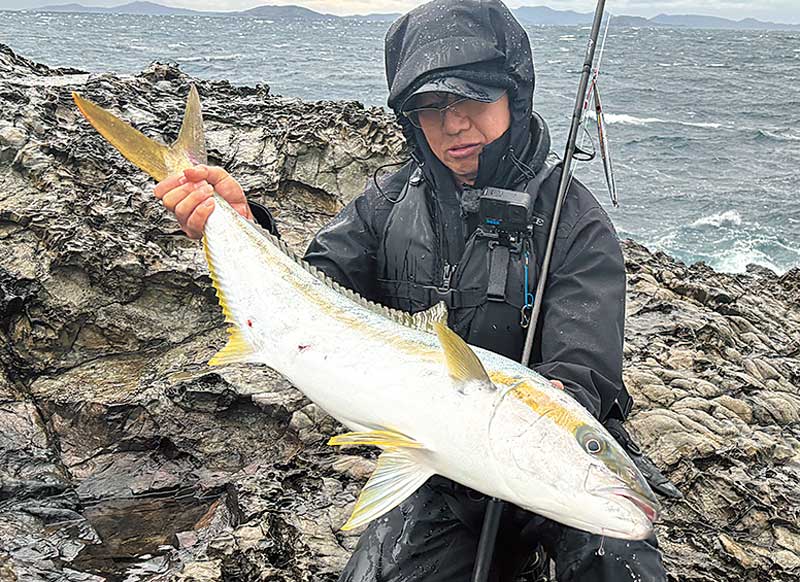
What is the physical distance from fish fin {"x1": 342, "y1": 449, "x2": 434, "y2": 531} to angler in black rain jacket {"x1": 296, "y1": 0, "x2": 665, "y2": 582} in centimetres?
77

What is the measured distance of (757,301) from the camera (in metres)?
9.57

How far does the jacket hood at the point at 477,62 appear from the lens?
3447 mm

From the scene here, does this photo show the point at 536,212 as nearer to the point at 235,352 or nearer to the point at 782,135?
the point at 235,352

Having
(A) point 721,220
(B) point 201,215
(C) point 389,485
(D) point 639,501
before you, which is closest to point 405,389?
(C) point 389,485

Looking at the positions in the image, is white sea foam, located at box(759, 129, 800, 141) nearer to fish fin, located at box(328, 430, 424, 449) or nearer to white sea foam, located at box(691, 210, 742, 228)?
white sea foam, located at box(691, 210, 742, 228)

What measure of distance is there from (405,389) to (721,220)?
57.8ft

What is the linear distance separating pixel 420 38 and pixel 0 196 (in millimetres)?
4320

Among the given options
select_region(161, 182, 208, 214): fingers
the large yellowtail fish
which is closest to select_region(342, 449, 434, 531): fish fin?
the large yellowtail fish

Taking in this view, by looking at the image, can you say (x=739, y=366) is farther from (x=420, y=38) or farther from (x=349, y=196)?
(x=420, y=38)

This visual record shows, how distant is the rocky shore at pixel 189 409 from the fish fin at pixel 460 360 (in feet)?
5.87

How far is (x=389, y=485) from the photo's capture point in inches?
101

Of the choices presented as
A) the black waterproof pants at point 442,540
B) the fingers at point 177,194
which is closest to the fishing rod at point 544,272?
the black waterproof pants at point 442,540

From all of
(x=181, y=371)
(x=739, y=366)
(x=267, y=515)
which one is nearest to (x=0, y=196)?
(x=181, y=371)

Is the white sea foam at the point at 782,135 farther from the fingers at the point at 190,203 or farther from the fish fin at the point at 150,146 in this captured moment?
the fingers at the point at 190,203
